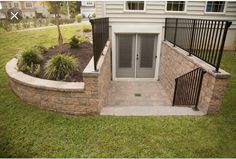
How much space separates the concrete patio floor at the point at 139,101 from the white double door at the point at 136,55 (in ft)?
1.72

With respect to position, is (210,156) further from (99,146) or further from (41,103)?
(41,103)

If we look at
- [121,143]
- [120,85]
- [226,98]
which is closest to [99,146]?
[121,143]

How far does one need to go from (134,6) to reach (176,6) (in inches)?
71.6

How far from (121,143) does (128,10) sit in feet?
19.0

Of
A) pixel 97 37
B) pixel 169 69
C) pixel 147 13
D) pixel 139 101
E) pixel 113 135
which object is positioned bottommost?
pixel 139 101

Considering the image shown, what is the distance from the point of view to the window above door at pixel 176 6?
7.23 metres

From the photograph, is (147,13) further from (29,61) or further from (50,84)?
(50,84)

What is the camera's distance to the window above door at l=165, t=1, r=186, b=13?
23.7 feet

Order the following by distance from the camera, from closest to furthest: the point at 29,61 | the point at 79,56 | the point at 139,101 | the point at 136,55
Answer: the point at 29,61 < the point at 139,101 < the point at 79,56 < the point at 136,55

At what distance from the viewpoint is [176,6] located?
7.30m

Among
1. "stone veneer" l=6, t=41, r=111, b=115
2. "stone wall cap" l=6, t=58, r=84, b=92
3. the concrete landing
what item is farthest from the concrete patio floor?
"stone wall cap" l=6, t=58, r=84, b=92

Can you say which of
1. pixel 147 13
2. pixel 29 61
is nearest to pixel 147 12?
pixel 147 13

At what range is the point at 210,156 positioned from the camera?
2.87 metres

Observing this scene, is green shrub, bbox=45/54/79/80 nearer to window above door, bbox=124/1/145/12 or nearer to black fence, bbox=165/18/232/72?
black fence, bbox=165/18/232/72
